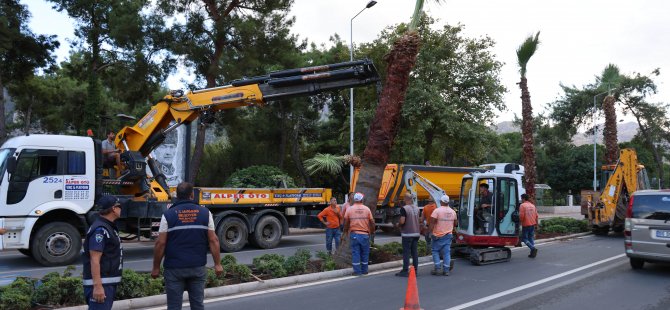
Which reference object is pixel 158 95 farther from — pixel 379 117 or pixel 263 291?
pixel 263 291

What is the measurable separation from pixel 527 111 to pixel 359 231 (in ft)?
38.1

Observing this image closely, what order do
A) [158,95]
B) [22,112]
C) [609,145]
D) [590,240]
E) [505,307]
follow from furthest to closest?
[22,112]
[158,95]
[609,145]
[590,240]
[505,307]

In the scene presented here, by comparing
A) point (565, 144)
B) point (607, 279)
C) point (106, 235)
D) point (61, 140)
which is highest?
point (565, 144)

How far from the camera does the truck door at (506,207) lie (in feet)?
40.2

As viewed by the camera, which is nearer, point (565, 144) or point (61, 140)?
point (61, 140)

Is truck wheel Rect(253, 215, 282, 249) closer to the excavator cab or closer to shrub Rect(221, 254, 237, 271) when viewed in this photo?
shrub Rect(221, 254, 237, 271)

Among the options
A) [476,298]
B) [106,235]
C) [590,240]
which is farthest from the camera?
[590,240]

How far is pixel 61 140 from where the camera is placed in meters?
11.7

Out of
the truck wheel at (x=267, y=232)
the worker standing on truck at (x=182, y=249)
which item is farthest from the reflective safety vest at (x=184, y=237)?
the truck wheel at (x=267, y=232)

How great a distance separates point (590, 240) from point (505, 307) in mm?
12000

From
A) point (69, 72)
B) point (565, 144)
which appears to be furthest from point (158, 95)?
point (565, 144)

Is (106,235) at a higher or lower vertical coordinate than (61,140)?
lower

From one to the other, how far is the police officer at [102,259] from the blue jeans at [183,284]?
50cm

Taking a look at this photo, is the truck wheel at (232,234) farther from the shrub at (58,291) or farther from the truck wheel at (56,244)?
the shrub at (58,291)
